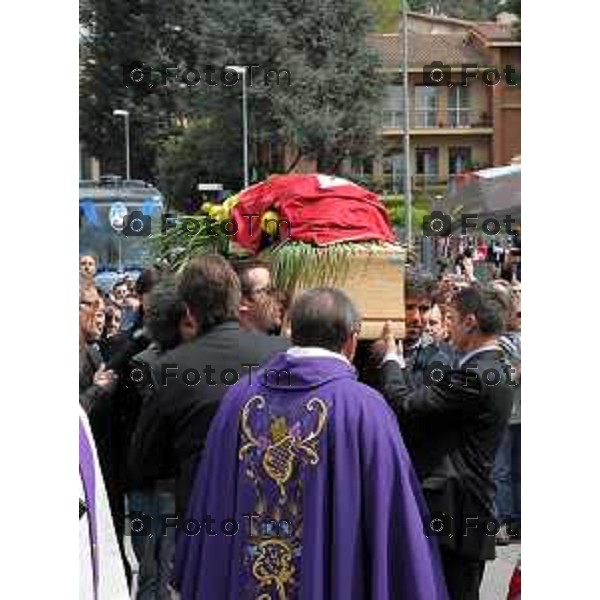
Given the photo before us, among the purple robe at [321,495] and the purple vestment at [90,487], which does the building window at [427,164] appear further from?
the purple vestment at [90,487]

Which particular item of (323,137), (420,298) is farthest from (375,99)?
(420,298)

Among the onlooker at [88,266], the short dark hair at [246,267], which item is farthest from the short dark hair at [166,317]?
the onlooker at [88,266]

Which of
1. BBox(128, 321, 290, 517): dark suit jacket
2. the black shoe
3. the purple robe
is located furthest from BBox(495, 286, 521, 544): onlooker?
the purple robe

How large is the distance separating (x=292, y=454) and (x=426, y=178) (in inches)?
61.7


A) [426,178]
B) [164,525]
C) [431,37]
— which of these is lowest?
[164,525]

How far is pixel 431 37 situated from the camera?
14.5ft

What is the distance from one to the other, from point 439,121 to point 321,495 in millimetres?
1781

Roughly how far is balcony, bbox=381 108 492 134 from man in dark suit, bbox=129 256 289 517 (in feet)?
2.73

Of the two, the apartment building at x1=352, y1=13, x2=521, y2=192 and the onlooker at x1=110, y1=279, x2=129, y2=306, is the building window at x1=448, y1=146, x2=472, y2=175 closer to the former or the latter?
the apartment building at x1=352, y1=13, x2=521, y2=192

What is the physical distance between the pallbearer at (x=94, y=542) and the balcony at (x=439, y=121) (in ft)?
5.07

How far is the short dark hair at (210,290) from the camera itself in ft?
12.5

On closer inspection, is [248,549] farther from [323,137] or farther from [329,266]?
[323,137]

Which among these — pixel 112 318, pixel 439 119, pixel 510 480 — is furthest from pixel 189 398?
pixel 510 480

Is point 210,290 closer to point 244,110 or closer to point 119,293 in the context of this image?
point 244,110
